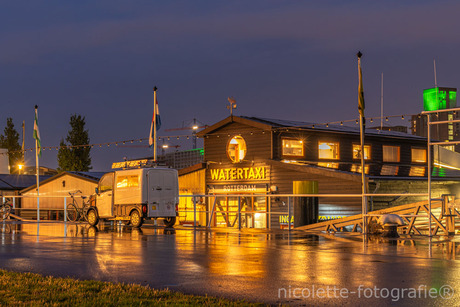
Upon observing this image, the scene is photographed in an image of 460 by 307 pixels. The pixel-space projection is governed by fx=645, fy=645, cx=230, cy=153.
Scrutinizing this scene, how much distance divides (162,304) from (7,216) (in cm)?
2789

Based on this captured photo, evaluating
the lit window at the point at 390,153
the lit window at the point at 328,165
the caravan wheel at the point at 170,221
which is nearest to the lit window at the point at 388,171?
the lit window at the point at 390,153

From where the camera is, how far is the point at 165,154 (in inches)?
2950

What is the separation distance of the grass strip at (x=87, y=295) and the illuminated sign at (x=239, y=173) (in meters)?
25.7

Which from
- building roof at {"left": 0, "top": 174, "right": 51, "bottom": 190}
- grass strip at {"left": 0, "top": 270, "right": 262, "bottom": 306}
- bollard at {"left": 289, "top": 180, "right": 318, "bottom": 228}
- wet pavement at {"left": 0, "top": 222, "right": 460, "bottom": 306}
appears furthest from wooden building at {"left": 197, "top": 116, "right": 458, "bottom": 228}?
grass strip at {"left": 0, "top": 270, "right": 262, "bottom": 306}

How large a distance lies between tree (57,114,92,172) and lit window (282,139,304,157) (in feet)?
105

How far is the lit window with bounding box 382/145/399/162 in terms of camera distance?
130 feet

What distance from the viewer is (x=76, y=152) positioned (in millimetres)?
63094

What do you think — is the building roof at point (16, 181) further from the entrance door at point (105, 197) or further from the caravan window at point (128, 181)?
the caravan window at point (128, 181)

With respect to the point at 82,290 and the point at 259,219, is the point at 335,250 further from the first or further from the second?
the point at 259,219

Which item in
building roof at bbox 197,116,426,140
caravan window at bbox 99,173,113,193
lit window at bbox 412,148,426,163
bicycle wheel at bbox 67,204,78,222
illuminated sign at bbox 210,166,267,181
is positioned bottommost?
bicycle wheel at bbox 67,204,78,222

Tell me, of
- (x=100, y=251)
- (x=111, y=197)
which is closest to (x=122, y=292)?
(x=100, y=251)

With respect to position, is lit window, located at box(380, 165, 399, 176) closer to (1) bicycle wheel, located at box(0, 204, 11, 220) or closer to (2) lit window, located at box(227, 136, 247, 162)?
(2) lit window, located at box(227, 136, 247, 162)

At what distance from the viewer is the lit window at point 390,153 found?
39719 millimetres

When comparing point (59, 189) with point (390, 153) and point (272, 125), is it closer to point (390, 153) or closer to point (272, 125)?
point (272, 125)
